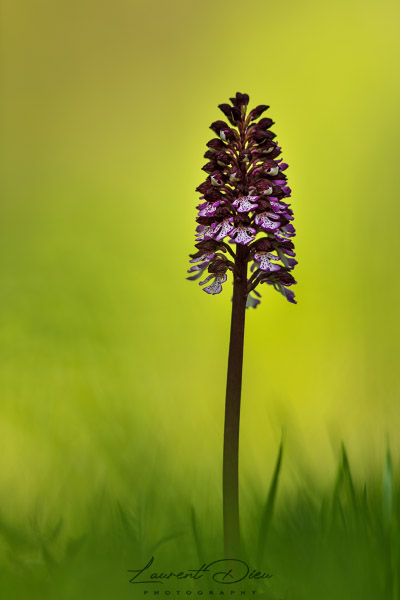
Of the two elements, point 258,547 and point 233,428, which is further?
point 258,547

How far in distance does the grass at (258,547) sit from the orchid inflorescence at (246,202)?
0.51 meters

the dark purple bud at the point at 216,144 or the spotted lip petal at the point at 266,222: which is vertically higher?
the dark purple bud at the point at 216,144

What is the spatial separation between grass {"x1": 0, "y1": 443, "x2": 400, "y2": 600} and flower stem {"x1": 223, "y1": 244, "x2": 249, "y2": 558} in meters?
0.14

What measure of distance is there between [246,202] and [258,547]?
34.5 inches

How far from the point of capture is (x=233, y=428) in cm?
145

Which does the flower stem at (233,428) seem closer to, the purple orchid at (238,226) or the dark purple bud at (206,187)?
the purple orchid at (238,226)

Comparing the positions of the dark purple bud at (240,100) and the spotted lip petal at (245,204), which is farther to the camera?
the dark purple bud at (240,100)

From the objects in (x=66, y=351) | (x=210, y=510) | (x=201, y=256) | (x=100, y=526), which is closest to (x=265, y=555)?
(x=210, y=510)

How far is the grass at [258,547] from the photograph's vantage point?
1539mm

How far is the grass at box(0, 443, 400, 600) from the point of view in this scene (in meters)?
1.54

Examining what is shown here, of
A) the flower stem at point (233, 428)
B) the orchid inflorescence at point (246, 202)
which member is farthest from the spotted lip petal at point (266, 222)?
the flower stem at point (233, 428)

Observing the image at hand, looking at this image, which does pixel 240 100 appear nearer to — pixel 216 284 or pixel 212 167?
pixel 212 167

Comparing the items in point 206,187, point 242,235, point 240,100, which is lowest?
point 242,235

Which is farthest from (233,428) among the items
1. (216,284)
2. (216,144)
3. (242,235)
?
(216,144)
